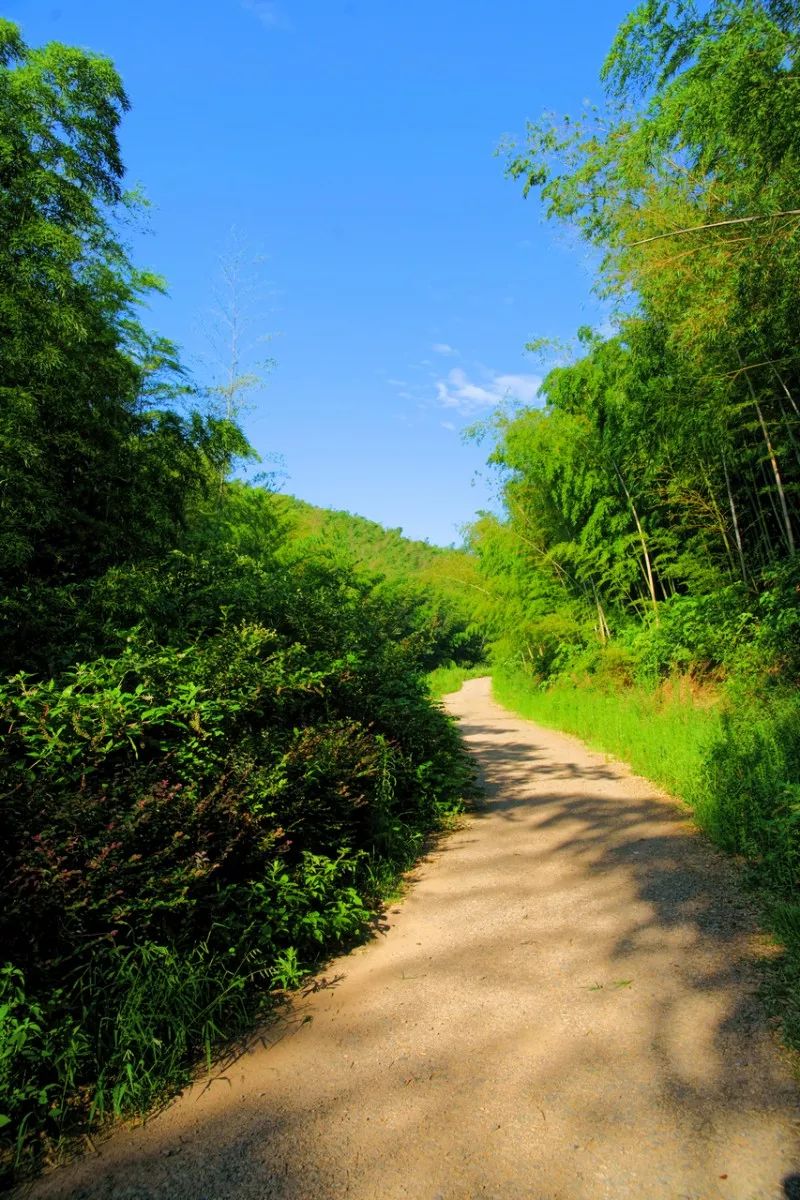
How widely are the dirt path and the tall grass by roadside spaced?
0.16 metres

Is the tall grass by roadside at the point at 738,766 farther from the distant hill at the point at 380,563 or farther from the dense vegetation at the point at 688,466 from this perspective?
the distant hill at the point at 380,563

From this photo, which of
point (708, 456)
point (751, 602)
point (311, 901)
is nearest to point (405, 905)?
point (311, 901)

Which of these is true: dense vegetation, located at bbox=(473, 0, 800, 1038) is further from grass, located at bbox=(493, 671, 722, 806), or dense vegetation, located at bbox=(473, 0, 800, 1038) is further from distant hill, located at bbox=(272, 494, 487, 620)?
distant hill, located at bbox=(272, 494, 487, 620)

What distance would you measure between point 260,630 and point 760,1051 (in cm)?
321

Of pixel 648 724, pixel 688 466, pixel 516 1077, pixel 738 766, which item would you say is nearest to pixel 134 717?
pixel 516 1077

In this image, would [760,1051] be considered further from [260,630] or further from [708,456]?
[708,456]

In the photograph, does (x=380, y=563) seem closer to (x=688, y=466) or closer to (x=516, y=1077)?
(x=688, y=466)

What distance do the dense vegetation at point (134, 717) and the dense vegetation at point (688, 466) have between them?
2.12 meters

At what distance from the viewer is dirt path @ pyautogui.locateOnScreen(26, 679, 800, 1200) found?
161 cm

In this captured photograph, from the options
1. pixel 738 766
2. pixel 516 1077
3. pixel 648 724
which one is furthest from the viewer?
pixel 648 724

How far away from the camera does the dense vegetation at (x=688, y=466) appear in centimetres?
411

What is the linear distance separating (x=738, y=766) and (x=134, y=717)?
3.82 m

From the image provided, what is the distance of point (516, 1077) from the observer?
197 cm

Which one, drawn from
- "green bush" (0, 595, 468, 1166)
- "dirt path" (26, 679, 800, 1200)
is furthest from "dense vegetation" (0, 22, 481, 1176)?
"dirt path" (26, 679, 800, 1200)
